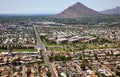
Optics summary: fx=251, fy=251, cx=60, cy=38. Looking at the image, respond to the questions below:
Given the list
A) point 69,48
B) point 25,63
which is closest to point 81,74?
point 25,63

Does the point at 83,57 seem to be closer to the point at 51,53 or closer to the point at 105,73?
the point at 51,53

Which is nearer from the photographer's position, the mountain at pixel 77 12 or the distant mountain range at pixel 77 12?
the distant mountain range at pixel 77 12

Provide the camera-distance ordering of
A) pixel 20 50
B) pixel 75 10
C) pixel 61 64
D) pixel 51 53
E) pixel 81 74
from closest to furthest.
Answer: pixel 81 74 < pixel 61 64 < pixel 51 53 < pixel 20 50 < pixel 75 10

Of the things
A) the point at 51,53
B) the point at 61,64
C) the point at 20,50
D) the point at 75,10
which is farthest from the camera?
the point at 75,10

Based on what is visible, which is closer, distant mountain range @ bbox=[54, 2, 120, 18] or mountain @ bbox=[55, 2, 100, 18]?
distant mountain range @ bbox=[54, 2, 120, 18]

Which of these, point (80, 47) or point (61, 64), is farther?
point (80, 47)

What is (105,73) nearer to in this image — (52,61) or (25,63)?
(52,61)
